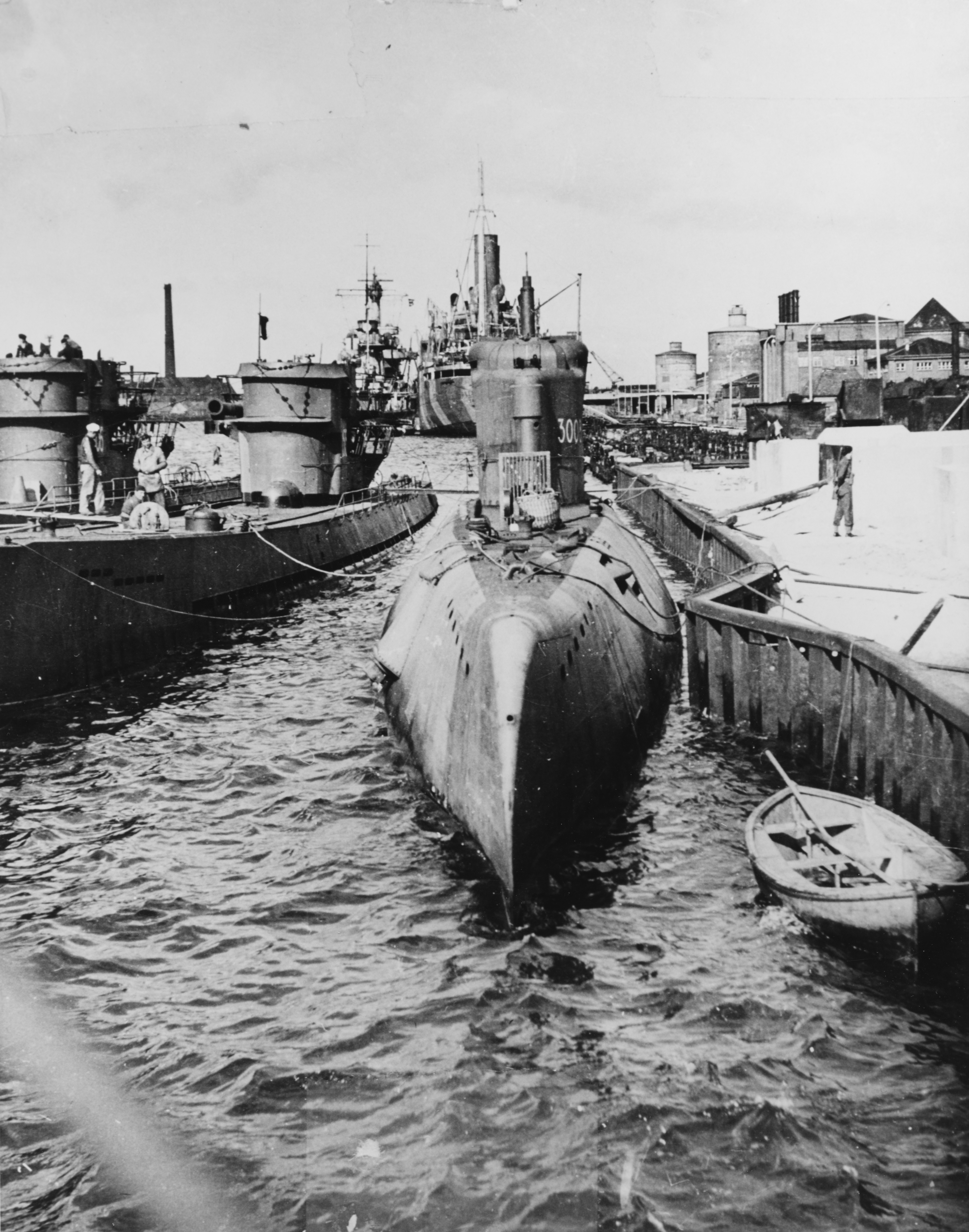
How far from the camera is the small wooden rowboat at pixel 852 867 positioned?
7965 mm

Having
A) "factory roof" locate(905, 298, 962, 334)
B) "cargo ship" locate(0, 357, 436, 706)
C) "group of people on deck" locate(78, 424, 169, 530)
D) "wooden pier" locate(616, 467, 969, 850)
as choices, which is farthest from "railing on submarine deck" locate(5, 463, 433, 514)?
"factory roof" locate(905, 298, 962, 334)

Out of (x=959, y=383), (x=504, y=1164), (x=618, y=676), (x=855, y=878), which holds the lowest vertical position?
(x=504, y=1164)

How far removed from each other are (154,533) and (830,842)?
50.9 ft

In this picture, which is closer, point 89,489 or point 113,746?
point 113,746

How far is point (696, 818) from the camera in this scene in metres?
11.6

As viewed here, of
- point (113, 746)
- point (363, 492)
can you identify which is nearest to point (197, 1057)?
point (113, 746)

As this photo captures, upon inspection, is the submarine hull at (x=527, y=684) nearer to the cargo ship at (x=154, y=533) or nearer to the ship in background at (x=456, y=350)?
the cargo ship at (x=154, y=533)

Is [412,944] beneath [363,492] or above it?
beneath

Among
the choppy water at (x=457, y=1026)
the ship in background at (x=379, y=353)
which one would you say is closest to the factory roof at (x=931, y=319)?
the ship in background at (x=379, y=353)

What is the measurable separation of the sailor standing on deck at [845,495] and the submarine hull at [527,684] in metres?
8.24

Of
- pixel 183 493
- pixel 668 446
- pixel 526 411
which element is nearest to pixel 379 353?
pixel 668 446

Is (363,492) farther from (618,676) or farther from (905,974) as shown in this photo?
(905,974)

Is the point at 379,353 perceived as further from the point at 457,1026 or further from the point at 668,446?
the point at 457,1026

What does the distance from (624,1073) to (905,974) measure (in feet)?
8.31
